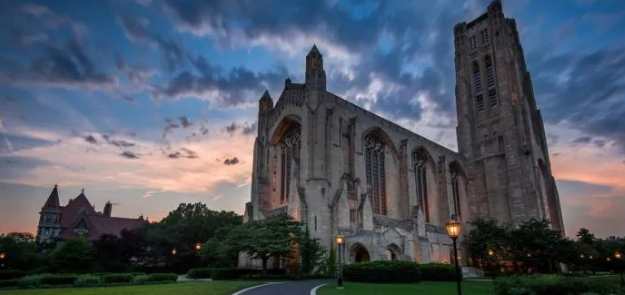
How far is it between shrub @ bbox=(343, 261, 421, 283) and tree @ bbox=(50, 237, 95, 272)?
2942 centimetres

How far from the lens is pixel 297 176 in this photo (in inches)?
1502

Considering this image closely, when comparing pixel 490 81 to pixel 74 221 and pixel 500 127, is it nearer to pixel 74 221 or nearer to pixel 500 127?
pixel 500 127

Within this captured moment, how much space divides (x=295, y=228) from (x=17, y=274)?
20949 mm

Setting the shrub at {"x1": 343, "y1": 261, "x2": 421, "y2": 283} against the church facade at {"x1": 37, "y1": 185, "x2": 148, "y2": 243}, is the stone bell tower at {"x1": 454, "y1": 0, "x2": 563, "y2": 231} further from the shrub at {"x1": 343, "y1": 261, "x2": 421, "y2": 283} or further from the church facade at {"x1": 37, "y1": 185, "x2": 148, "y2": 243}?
the church facade at {"x1": 37, "y1": 185, "x2": 148, "y2": 243}

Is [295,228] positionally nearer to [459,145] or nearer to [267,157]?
[267,157]

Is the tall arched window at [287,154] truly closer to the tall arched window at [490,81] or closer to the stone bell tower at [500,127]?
the stone bell tower at [500,127]

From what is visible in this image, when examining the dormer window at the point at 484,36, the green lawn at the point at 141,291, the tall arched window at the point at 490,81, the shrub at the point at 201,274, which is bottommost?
the shrub at the point at 201,274

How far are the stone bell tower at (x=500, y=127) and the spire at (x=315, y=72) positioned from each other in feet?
92.6

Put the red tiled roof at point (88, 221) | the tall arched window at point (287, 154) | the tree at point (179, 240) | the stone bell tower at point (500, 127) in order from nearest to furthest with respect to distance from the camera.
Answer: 1. the tall arched window at point (287, 154)
2. the tree at point (179, 240)
3. the stone bell tower at point (500, 127)
4. the red tiled roof at point (88, 221)

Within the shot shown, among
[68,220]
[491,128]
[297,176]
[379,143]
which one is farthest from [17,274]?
[491,128]

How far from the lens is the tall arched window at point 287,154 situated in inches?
1699

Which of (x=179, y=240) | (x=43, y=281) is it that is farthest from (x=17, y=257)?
(x=43, y=281)

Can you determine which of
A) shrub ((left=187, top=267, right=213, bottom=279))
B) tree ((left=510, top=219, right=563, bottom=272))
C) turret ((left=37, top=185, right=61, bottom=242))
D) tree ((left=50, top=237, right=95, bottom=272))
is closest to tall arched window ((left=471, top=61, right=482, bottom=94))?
tree ((left=510, top=219, right=563, bottom=272))

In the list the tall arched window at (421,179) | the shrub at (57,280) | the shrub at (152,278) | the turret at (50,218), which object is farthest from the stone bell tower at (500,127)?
the turret at (50,218)
